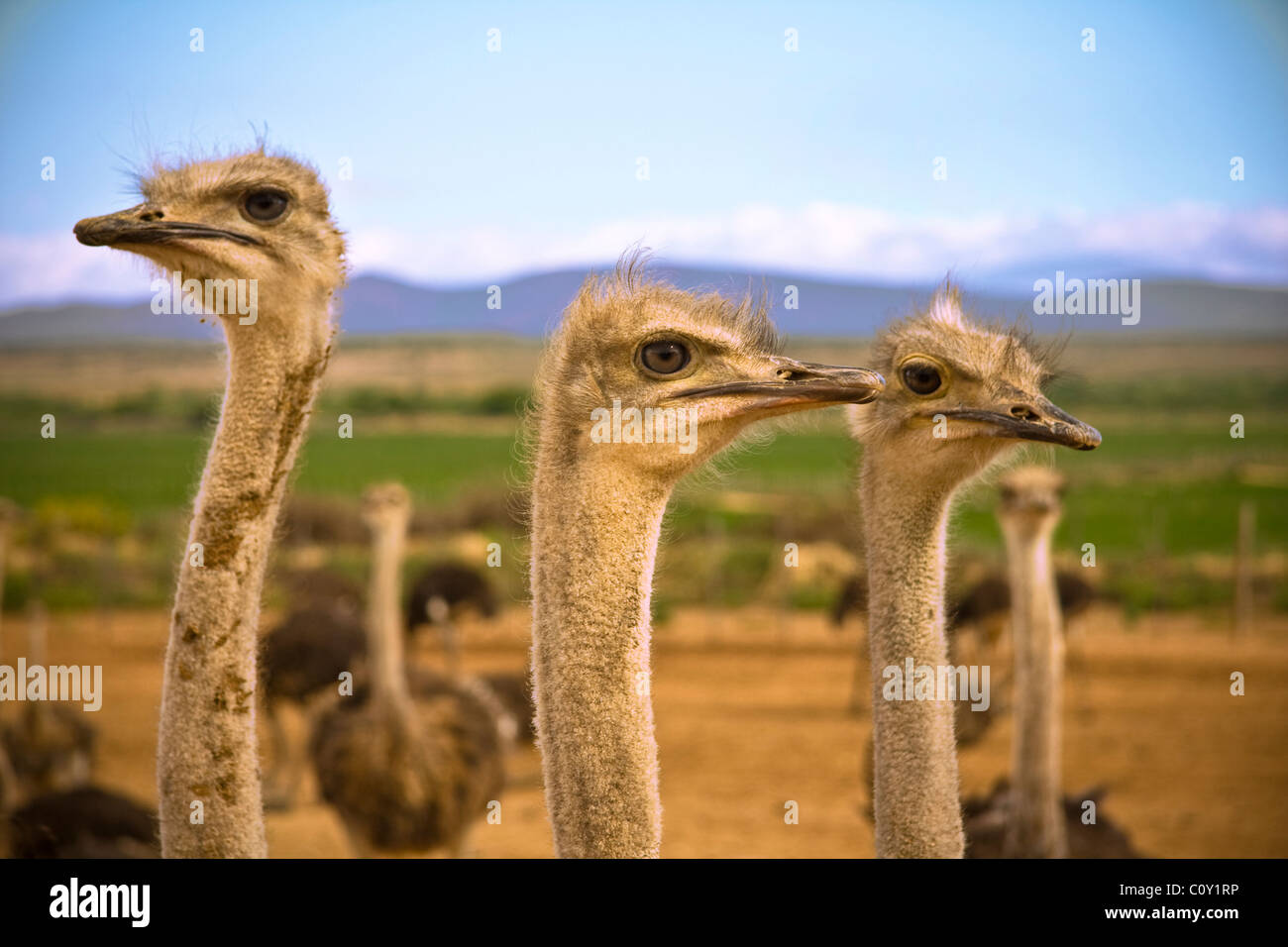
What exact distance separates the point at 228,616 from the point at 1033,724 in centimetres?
329

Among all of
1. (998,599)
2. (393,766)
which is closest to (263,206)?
(393,766)

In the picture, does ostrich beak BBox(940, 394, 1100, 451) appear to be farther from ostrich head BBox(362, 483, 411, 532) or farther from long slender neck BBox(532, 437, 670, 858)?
ostrich head BBox(362, 483, 411, 532)

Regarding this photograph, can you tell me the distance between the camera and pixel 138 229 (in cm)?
315

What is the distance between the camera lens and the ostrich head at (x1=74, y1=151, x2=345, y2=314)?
125 inches

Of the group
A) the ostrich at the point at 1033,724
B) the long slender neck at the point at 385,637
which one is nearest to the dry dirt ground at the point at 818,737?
the long slender neck at the point at 385,637

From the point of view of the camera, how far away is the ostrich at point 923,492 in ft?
10.9

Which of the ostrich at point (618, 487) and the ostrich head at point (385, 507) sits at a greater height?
the ostrich head at point (385, 507)

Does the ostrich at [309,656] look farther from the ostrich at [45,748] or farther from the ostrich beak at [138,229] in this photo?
the ostrich beak at [138,229]

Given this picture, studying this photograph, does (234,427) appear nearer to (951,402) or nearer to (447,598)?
(951,402)

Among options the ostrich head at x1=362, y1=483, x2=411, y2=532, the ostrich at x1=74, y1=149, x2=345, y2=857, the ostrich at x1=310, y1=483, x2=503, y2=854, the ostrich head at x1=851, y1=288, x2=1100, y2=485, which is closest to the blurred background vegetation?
the ostrich head at x1=851, y1=288, x2=1100, y2=485

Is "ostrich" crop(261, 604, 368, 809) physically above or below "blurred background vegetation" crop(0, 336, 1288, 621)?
below

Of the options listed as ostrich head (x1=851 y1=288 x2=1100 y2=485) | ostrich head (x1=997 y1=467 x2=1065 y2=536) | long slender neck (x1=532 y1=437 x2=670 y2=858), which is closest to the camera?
long slender neck (x1=532 y1=437 x2=670 y2=858)
